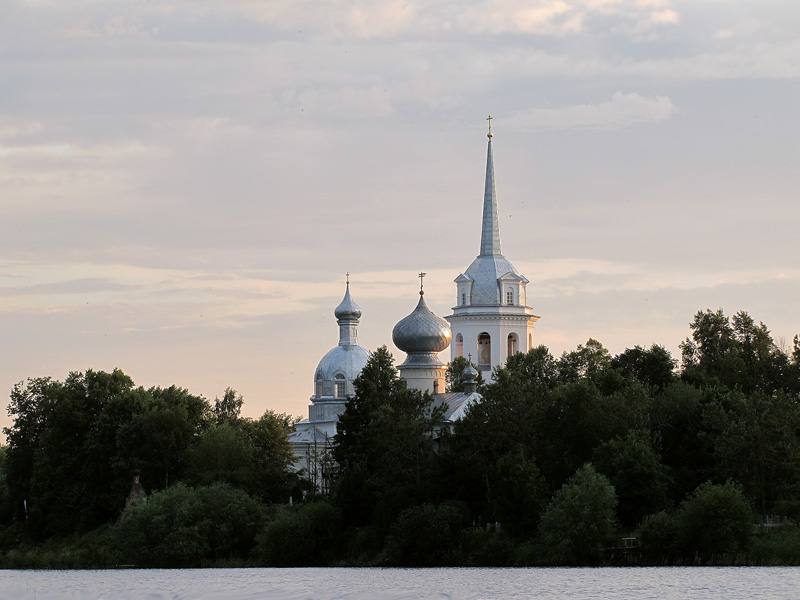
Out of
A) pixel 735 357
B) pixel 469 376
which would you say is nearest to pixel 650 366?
pixel 735 357

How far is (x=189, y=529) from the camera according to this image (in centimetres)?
6838

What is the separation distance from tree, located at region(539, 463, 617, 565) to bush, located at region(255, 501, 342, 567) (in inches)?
391

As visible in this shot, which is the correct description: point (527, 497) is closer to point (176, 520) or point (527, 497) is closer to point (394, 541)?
point (394, 541)

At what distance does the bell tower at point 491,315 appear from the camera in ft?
368

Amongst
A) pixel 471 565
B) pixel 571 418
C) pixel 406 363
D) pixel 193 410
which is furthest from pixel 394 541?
pixel 406 363

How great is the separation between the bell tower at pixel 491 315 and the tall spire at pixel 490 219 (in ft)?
3.24

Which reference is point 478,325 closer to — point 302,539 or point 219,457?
point 219,457

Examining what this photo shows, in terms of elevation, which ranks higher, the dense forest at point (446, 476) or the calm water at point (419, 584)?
the dense forest at point (446, 476)

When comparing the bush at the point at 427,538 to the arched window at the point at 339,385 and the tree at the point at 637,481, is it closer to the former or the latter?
the tree at the point at 637,481

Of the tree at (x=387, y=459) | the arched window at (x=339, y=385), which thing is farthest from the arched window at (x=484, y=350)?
the tree at (x=387, y=459)

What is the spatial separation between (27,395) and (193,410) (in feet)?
32.2

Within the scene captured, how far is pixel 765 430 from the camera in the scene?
6506 cm

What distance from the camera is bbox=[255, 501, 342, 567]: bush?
66.1 meters

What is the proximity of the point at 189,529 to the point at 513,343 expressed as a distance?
48.1m
